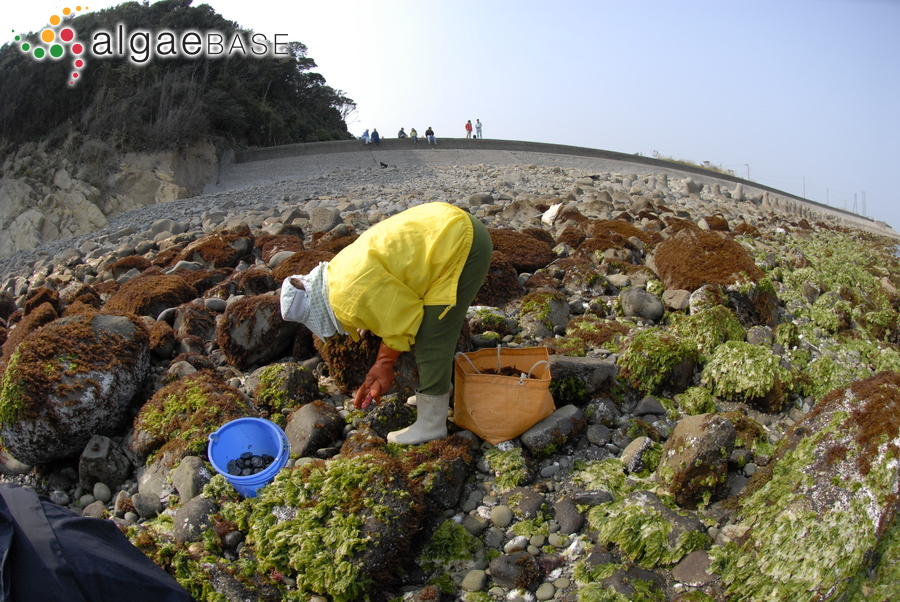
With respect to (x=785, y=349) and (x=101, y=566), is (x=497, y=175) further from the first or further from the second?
(x=101, y=566)

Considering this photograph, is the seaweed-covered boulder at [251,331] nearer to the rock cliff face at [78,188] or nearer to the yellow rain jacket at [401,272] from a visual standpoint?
the yellow rain jacket at [401,272]

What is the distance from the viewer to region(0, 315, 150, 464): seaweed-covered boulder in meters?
4.46

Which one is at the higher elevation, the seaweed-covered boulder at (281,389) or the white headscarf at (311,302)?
the white headscarf at (311,302)

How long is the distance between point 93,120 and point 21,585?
24.5 metres

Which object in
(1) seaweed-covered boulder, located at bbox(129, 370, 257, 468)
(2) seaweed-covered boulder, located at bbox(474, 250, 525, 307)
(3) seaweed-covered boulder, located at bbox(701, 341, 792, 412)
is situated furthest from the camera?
(2) seaweed-covered boulder, located at bbox(474, 250, 525, 307)

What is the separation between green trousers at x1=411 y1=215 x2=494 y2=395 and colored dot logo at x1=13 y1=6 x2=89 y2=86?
24.6m

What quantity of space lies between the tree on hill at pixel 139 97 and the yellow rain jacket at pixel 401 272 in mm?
21088

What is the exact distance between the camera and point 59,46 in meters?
A: 22.7

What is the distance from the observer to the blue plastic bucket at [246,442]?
382cm

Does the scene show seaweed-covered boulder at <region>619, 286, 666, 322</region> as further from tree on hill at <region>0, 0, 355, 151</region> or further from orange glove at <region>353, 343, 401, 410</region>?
tree on hill at <region>0, 0, 355, 151</region>

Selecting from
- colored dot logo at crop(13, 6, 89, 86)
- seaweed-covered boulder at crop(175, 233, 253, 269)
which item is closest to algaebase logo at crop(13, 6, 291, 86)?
colored dot logo at crop(13, 6, 89, 86)

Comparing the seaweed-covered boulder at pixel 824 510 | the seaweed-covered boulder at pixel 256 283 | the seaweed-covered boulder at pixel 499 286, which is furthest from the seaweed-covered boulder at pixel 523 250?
the seaweed-covered boulder at pixel 824 510

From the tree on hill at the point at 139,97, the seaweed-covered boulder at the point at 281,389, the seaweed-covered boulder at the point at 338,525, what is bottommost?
the seaweed-covered boulder at the point at 338,525

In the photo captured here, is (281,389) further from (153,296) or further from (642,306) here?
(642,306)
